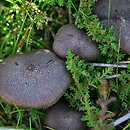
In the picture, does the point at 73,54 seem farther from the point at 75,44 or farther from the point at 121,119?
the point at 121,119

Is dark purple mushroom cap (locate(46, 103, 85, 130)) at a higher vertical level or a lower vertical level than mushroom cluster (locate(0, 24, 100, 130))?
lower

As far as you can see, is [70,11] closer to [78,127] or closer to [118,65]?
[118,65]

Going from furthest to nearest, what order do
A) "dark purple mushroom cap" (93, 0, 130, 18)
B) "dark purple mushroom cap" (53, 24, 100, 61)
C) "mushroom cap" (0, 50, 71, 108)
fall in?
"dark purple mushroom cap" (93, 0, 130, 18) → "dark purple mushroom cap" (53, 24, 100, 61) → "mushroom cap" (0, 50, 71, 108)

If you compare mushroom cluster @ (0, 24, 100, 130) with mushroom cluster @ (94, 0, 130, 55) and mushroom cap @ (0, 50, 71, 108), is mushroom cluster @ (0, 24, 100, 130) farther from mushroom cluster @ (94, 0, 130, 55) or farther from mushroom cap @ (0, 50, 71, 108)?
mushroom cluster @ (94, 0, 130, 55)

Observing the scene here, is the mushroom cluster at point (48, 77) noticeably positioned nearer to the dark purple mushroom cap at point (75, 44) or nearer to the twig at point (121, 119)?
the dark purple mushroom cap at point (75, 44)

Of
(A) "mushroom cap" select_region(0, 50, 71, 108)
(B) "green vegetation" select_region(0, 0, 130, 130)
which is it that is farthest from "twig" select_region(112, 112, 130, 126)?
(A) "mushroom cap" select_region(0, 50, 71, 108)

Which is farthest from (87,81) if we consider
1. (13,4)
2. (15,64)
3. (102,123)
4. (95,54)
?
(13,4)

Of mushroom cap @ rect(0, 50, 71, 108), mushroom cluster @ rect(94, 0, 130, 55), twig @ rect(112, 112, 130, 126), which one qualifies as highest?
mushroom cluster @ rect(94, 0, 130, 55)
